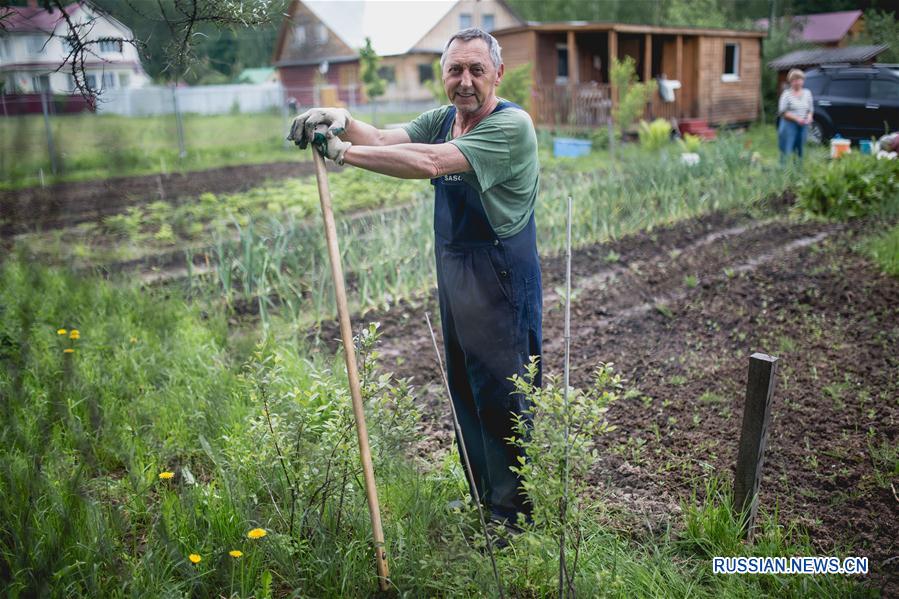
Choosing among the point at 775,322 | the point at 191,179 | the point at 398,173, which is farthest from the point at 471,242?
the point at 191,179

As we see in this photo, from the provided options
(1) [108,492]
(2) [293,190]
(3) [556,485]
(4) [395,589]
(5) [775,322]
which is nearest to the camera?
(3) [556,485]

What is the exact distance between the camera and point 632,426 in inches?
139

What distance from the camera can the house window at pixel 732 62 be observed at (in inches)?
869

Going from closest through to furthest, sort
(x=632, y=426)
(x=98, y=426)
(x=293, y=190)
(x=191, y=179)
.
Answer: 1. (x=98, y=426)
2. (x=632, y=426)
3. (x=293, y=190)
4. (x=191, y=179)

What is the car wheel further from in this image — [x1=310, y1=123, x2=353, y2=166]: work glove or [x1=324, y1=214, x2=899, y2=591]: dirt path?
[x1=310, y1=123, x2=353, y2=166]: work glove

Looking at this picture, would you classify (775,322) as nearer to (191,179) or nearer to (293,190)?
(293,190)

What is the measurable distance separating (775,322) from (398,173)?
141 inches

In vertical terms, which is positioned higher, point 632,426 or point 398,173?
point 398,173

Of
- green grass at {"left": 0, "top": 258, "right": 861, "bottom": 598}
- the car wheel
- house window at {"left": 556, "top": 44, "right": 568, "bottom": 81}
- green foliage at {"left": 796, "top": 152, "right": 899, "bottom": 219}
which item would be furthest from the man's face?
house window at {"left": 556, "top": 44, "right": 568, "bottom": 81}

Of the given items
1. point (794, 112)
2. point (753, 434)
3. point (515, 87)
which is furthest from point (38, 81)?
point (794, 112)

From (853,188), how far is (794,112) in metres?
2.61

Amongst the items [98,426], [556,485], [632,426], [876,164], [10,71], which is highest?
[10,71]

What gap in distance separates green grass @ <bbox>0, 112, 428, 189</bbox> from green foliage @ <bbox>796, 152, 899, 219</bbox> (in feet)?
28.5

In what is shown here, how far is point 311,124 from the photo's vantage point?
A: 2.12 meters
